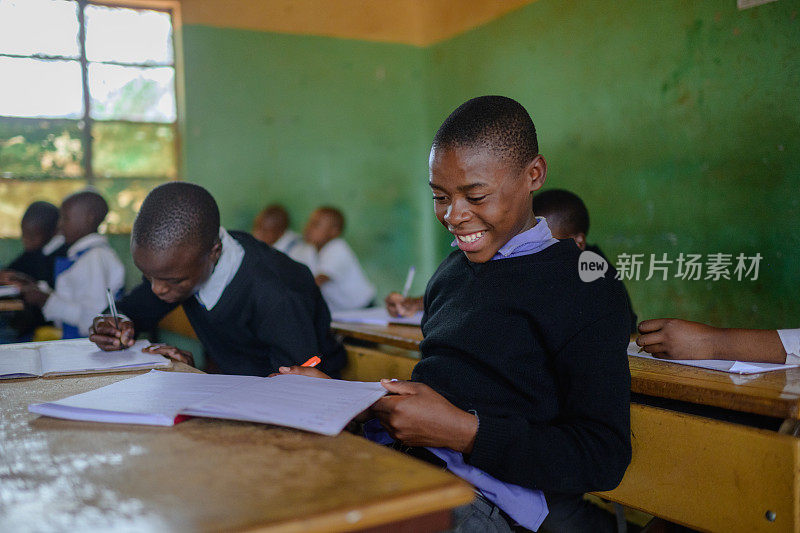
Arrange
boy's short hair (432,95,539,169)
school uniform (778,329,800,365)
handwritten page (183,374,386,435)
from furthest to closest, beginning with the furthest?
school uniform (778,329,800,365) → boy's short hair (432,95,539,169) → handwritten page (183,374,386,435)

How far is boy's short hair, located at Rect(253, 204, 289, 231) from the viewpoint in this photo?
491 centimetres

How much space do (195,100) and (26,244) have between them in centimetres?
148

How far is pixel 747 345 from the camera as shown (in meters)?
1.42

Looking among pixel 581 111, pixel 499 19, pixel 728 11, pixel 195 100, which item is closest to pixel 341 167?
pixel 195 100

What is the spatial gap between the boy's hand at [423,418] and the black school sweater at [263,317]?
0.74m

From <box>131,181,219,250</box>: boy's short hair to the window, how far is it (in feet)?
10.2

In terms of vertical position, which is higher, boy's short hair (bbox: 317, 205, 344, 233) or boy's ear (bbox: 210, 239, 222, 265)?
boy's ear (bbox: 210, 239, 222, 265)

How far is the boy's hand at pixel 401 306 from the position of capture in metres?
2.47

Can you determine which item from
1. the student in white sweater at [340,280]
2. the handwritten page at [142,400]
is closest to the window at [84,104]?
the student in white sweater at [340,280]

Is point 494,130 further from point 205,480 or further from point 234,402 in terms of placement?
point 205,480

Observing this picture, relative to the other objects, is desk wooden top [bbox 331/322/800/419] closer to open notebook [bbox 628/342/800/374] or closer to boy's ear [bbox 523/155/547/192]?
open notebook [bbox 628/342/800/374]

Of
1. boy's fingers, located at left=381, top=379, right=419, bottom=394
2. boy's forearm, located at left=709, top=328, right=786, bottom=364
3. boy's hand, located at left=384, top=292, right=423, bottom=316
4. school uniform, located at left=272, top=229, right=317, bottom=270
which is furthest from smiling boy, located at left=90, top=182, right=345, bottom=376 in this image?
school uniform, located at left=272, top=229, right=317, bottom=270

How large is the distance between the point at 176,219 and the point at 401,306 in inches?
39.7

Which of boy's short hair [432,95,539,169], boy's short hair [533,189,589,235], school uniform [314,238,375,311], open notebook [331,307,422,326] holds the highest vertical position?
boy's short hair [432,95,539,169]
